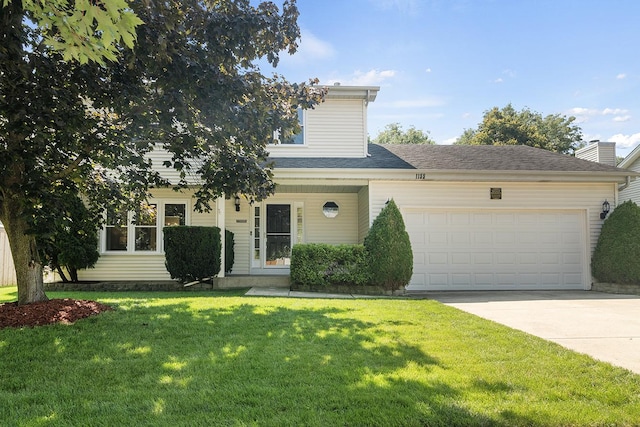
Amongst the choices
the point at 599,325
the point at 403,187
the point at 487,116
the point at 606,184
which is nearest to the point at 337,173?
the point at 403,187

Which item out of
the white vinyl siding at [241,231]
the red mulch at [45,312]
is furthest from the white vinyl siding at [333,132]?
the red mulch at [45,312]

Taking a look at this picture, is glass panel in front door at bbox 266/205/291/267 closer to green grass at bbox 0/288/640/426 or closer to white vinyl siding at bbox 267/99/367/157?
white vinyl siding at bbox 267/99/367/157

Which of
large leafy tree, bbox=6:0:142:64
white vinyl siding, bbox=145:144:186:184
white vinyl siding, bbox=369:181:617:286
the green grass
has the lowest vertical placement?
the green grass

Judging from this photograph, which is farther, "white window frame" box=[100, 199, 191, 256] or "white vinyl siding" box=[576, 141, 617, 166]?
"white vinyl siding" box=[576, 141, 617, 166]

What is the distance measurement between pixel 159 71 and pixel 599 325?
6.62 meters

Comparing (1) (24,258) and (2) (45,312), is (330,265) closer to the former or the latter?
(2) (45,312)

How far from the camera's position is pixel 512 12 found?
1002 cm

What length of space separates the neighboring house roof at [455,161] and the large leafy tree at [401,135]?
1063 inches

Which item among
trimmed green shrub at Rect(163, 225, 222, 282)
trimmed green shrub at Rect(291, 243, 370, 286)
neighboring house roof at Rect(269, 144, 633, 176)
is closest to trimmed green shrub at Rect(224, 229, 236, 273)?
trimmed green shrub at Rect(163, 225, 222, 282)

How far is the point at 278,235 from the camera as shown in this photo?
11617mm

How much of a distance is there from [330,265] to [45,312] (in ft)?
18.0

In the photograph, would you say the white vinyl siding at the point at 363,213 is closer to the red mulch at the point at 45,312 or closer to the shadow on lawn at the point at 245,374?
the shadow on lawn at the point at 245,374

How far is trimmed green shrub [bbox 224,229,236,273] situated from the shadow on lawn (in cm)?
524

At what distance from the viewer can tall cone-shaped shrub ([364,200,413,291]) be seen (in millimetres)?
8812
